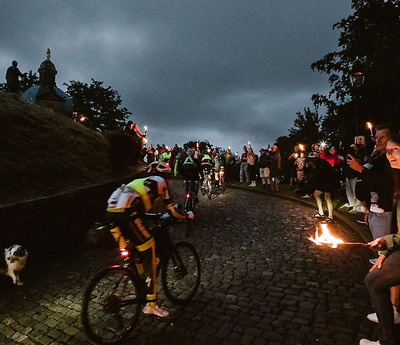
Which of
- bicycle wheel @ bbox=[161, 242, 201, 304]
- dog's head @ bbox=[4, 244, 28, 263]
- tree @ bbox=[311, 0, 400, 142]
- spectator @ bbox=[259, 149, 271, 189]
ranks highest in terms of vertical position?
tree @ bbox=[311, 0, 400, 142]

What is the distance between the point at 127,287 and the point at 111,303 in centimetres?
26

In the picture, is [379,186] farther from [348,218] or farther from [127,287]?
[348,218]

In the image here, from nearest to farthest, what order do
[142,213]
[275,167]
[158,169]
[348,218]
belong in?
[142,213]
[158,169]
[348,218]
[275,167]

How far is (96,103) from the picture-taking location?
63562 mm

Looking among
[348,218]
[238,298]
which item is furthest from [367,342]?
[348,218]

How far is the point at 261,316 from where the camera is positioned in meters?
4.00

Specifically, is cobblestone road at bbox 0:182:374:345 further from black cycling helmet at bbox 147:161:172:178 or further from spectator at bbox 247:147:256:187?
spectator at bbox 247:147:256:187

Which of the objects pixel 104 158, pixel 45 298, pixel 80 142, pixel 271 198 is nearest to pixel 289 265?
pixel 45 298

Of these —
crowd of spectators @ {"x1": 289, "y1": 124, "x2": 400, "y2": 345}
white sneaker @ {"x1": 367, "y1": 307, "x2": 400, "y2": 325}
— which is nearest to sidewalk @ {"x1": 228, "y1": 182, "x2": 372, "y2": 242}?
crowd of spectators @ {"x1": 289, "y1": 124, "x2": 400, "y2": 345}

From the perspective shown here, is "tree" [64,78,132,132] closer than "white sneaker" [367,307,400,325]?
No

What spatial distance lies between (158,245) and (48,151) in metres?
8.65

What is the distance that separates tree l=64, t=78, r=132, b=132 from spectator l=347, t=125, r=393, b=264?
61804 mm

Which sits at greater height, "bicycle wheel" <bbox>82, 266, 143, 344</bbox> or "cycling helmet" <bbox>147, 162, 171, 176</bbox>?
"cycling helmet" <bbox>147, 162, 171, 176</bbox>

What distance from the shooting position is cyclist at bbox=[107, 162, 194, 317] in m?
3.72
